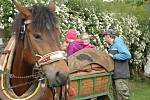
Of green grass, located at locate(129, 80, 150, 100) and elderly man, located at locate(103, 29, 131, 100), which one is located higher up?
elderly man, located at locate(103, 29, 131, 100)

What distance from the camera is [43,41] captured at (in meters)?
4.68

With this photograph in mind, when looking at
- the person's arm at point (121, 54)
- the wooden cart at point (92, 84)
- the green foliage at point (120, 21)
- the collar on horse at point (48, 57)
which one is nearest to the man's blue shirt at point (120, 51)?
the person's arm at point (121, 54)

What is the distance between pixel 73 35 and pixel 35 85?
141 inches

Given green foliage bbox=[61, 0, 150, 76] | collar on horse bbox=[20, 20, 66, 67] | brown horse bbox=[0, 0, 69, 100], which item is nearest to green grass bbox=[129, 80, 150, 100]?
green foliage bbox=[61, 0, 150, 76]

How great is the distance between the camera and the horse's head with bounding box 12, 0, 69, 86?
4.49 m

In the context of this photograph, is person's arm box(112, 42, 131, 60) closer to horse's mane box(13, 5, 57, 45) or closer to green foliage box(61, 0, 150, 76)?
green foliage box(61, 0, 150, 76)

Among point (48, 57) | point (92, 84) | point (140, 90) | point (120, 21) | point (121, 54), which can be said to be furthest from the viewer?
point (120, 21)

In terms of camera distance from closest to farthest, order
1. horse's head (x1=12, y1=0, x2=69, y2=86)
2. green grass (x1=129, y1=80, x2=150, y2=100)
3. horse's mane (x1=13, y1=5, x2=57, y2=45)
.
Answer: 1. horse's head (x1=12, y1=0, x2=69, y2=86)
2. horse's mane (x1=13, y1=5, x2=57, y2=45)
3. green grass (x1=129, y1=80, x2=150, y2=100)

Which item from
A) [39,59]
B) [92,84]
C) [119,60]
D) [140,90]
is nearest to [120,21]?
[140,90]

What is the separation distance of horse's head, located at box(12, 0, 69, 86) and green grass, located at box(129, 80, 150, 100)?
27.6 feet

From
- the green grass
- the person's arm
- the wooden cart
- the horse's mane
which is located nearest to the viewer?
the horse's mane

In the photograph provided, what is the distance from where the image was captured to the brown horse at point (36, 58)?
456cm

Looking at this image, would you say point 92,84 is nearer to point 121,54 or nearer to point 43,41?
point 121,54

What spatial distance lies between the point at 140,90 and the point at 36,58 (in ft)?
33.4
